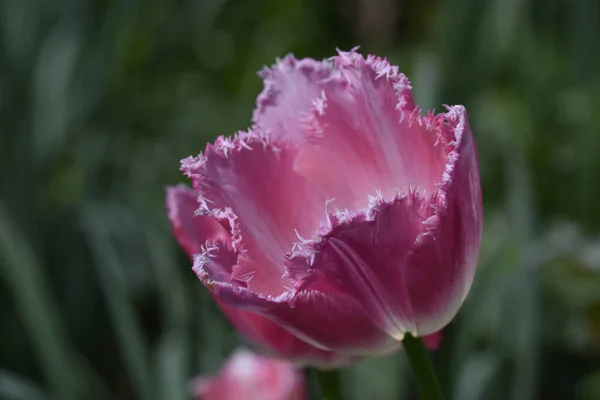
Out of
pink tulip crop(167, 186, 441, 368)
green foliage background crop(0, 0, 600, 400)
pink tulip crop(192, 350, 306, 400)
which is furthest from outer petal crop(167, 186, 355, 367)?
green foliage background crop(0, 0, 600, 400)

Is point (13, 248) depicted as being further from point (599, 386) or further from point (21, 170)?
point (599, 386)

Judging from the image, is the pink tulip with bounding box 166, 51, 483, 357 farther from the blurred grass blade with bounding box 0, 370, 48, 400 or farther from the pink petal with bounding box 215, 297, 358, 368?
the blurred grass blade with bounding box 0, 370, 48, 400

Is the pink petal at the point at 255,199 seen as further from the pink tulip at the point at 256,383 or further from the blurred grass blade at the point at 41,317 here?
the blurred grass blade at the point at 41,317

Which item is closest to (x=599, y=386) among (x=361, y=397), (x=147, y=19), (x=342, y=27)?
(x=361, y=397)


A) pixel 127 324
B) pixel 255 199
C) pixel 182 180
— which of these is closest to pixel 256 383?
pixel 127 324

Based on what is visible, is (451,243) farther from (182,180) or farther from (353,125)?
(182,180)
